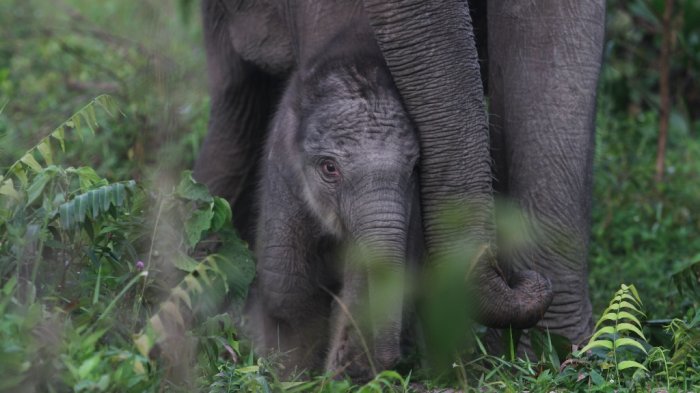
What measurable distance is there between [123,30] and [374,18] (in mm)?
4535

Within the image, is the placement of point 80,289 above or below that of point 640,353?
above

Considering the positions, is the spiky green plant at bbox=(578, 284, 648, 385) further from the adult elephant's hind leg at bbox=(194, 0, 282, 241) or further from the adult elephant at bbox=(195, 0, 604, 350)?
the adult elephant's hind leg at bbox=(194, 0, 282, 241)

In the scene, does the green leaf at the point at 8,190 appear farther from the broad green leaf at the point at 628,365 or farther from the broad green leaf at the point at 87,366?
the broad green leaf at the point at 628,365

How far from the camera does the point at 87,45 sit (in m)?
8.45

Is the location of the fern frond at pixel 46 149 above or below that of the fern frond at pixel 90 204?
above

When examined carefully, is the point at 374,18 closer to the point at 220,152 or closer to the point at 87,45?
the point at 220,152

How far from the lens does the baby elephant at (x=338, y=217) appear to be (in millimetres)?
3857

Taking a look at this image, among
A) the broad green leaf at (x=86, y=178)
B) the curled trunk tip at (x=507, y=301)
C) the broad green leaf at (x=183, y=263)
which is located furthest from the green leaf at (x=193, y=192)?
the curled trunk tip at (x=507, y=301)

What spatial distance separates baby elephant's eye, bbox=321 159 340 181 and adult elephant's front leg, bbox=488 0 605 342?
2.03 feet

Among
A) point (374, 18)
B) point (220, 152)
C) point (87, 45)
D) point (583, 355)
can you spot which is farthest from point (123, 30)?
point (583, 355)

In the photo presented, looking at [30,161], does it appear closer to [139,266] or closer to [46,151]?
[46,151]

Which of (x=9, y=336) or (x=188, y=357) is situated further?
(x=188, y=357)

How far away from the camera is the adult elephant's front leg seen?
426 cm

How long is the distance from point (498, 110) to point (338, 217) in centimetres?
67
